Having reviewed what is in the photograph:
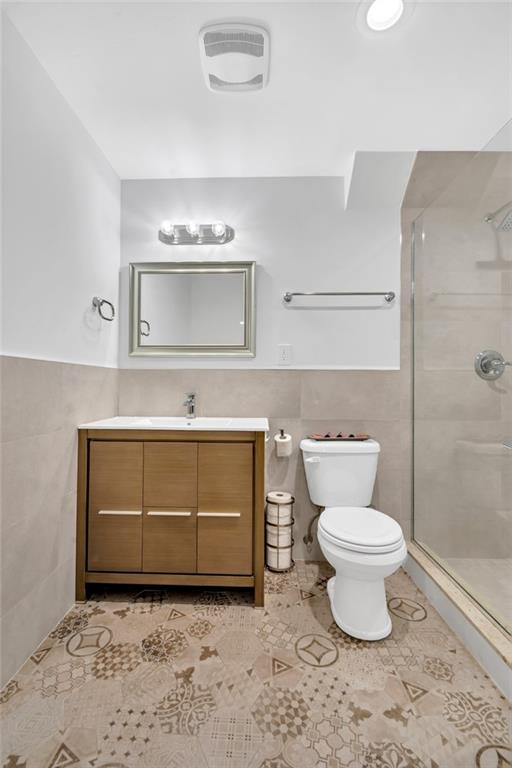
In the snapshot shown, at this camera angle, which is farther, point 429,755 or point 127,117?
point 127,117

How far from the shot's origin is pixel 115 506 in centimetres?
165

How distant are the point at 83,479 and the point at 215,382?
34.3 inches

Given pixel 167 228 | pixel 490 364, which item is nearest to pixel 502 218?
pixel 490 364

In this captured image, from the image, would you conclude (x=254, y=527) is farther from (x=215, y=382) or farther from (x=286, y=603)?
(x=215, y=382)

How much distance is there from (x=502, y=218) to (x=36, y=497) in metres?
2.31

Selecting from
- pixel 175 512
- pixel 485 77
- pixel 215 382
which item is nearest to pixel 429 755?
pixel 175 512

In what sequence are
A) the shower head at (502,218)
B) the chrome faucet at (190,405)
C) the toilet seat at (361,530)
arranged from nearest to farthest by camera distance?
the toilet seat at (361,530) → the shower head at (502,218) → the chrome faucet at (190,405)

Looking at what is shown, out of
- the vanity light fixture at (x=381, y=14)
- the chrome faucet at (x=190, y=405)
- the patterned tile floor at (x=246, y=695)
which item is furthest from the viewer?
the chrome faucet at (x=190, y=405)

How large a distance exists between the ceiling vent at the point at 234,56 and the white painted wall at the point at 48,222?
673 mm

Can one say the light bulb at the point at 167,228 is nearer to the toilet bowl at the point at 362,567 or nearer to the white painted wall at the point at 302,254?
the white painted wall at the point at 302,254

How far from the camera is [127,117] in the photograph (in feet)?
5.42

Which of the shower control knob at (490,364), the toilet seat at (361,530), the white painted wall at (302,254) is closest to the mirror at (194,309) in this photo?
the white painted wall at (302,254)

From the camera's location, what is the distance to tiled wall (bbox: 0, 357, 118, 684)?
1213 mm

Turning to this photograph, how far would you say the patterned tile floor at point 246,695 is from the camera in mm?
987
